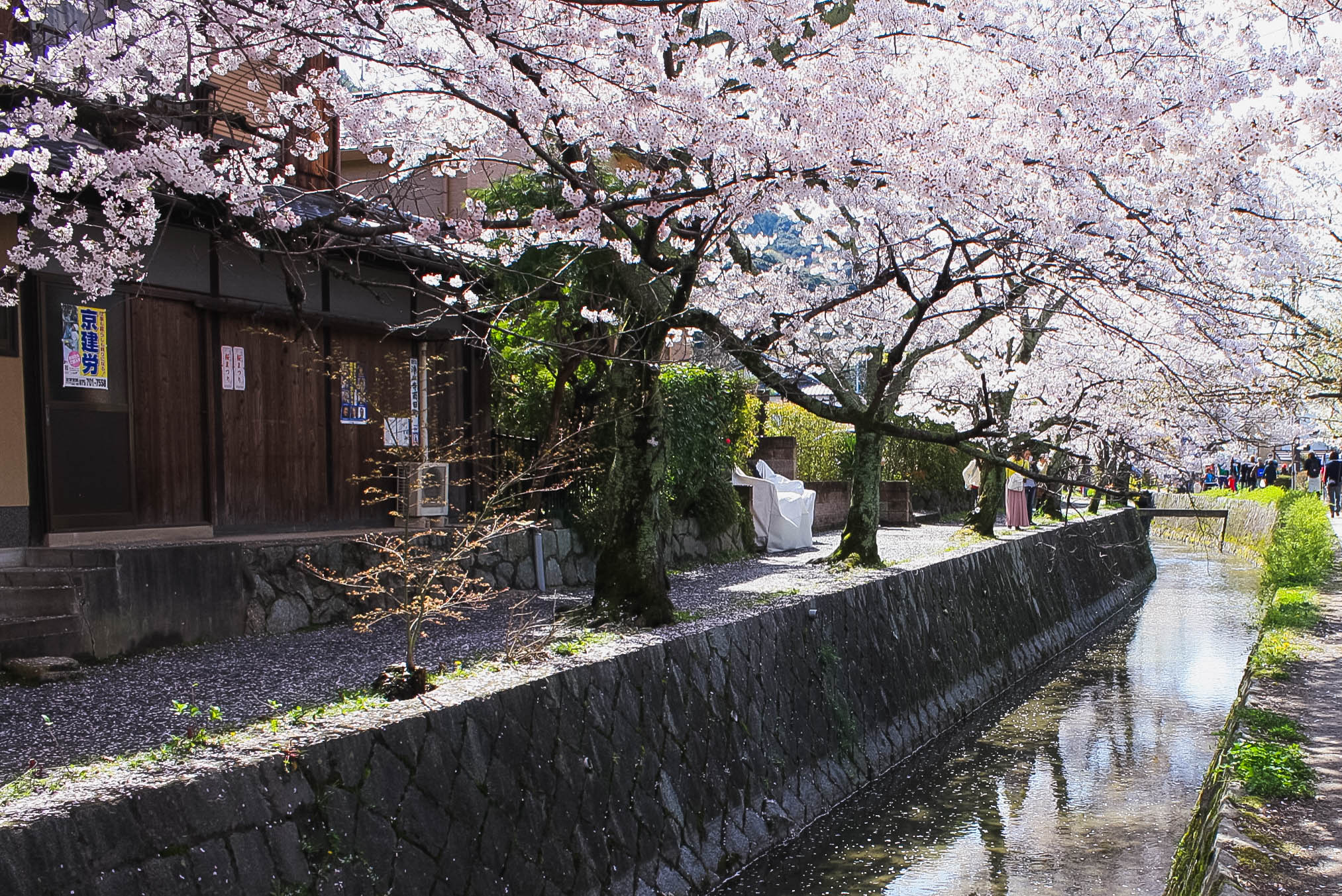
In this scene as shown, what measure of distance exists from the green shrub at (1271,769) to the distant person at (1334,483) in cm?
2813

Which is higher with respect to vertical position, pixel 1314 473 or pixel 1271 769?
pixel 1314 473

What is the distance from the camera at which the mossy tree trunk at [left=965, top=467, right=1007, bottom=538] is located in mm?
19002

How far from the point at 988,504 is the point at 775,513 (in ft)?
15.2

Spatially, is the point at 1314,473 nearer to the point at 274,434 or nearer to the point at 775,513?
the point at 775,513

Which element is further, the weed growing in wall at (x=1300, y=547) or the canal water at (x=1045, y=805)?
the weed growing in wall at (x=1300, y=547)

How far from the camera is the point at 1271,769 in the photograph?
20.2ft

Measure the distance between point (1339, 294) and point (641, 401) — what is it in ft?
47.1

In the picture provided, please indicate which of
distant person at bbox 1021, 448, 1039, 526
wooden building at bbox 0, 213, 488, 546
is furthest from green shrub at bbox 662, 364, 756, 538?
distant person at bbox 1021, 448, 1039, 526

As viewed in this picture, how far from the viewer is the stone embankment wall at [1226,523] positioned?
27.0 metres


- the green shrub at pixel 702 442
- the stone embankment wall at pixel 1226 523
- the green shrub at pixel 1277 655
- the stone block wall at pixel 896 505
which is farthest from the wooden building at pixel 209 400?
the stone embankment wall at pixel 1226 523

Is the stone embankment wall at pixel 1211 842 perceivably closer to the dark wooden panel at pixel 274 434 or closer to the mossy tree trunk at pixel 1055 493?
the dark wooden panel at pixel 274 434

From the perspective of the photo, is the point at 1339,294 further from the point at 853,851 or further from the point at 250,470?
the point at 250,470

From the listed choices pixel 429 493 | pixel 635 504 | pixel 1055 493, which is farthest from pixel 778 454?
pixel 635 504

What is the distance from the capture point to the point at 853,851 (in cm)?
769
